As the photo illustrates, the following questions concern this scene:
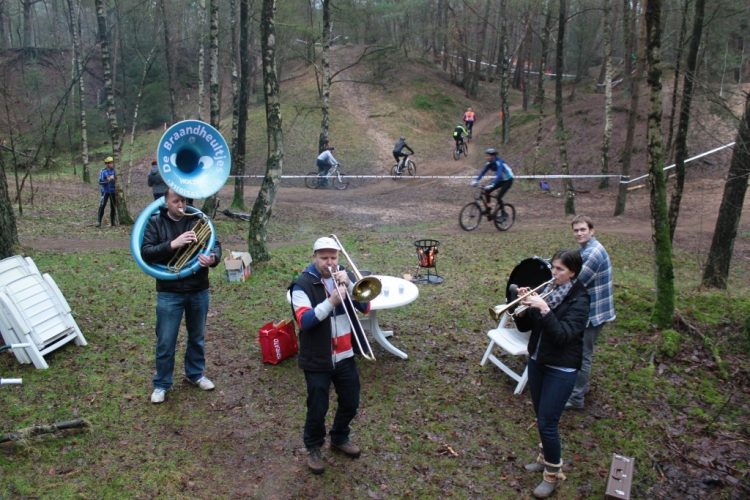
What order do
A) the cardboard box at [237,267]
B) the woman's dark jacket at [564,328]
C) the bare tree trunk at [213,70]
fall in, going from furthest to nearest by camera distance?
the bare tree trunk at [213,70] → the cardboard box at [237,267] → the woman's dark jacket at [564,328]

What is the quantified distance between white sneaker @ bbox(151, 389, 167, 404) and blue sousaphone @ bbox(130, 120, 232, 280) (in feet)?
3.64

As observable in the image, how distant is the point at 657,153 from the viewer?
6066mm

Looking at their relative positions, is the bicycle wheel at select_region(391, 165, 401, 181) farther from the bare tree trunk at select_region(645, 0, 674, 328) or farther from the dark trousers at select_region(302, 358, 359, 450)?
the dark trousers at select_region(302, 358, 359, 450)

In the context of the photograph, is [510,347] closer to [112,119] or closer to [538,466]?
[538,466]

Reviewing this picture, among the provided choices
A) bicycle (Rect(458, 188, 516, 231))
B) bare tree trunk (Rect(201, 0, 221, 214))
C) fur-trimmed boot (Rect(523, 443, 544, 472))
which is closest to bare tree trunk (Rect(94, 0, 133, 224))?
bare tree trunk (Rect(201, 0, 221, 214))

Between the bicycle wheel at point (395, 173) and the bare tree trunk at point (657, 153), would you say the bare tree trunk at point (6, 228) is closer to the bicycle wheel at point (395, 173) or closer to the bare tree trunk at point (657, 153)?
the bare tree trunk at point (657, 153)

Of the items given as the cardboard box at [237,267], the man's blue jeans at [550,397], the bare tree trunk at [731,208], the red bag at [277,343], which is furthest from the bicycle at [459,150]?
the man's blue jeans at [550,397]

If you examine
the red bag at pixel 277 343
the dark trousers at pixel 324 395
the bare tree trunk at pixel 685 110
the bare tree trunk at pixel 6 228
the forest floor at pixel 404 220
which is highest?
the bare tree trunk at pixel 685 110

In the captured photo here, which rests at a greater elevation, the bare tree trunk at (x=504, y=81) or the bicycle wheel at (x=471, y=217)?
the bare tree trunk at (x=504, y=81)

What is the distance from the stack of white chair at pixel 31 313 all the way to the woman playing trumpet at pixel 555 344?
461 cm

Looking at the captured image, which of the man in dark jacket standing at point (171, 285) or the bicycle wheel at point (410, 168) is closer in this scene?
the man in dark jacket standing at point (171, 285)

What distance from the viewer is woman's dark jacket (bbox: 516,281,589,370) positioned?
3.69 metres

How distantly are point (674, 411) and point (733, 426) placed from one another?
465mm

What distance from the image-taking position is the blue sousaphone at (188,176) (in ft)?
15.6
